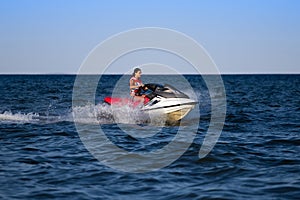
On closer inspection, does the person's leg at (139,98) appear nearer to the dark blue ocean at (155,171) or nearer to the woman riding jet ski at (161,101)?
the woman riding jet ski at (161,101)

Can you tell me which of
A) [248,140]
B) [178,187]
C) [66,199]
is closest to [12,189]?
[66,199]

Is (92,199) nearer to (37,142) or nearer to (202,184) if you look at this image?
(202,184)

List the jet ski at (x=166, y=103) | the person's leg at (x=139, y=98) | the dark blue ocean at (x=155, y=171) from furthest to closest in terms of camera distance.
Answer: the person's leg at (x=139, y=98)
the jet ski at (x=166, y=103)
the dark blue ocean at (x=155, y=171)

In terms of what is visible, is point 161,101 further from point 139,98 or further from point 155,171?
point 155,171

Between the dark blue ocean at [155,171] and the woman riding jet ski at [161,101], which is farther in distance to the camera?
the woman riding jet ski at [161,101]

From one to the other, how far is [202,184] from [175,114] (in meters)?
9.37

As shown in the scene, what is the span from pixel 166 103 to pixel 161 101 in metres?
0.22

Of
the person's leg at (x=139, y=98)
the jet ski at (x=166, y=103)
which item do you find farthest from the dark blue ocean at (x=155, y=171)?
the person's leg at (x=139, y=98)

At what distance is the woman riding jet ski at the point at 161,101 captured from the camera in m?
17.0

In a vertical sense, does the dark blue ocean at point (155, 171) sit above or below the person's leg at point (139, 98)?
below

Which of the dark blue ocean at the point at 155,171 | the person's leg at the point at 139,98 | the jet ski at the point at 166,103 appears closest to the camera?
the dark blue ocean at the point at 155,171

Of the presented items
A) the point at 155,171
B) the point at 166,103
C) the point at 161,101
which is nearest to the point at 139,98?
the point at 161,101

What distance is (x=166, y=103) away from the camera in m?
17.0

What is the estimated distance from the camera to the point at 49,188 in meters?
7.52
